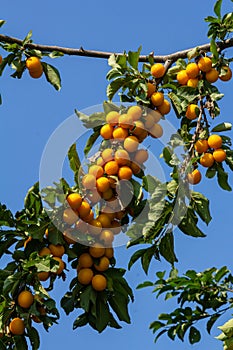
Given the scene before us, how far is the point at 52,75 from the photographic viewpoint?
3947mm

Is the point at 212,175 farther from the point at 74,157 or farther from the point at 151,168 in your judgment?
the point at 74,157

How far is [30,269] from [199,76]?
1304 mm

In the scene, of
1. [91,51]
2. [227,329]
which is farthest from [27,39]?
[227,329]

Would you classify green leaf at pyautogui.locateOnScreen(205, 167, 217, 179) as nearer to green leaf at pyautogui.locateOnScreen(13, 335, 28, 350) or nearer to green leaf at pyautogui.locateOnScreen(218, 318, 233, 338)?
green leaf at pyautogui.locateOnScreen(218, 318, 233, 338)

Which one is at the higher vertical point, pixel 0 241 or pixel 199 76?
pixel 199 76

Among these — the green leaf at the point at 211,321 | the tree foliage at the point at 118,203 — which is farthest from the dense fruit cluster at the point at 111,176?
the green leaf at the point at 211,321

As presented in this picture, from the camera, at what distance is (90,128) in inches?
145

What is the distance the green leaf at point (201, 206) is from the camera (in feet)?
11.2

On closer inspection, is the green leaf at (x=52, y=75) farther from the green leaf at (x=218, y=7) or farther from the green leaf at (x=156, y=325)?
the green leaf at (x=156, y=325)

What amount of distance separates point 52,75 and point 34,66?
157mm

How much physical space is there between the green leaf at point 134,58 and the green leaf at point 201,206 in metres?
0.73

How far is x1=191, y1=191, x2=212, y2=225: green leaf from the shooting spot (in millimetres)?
3428

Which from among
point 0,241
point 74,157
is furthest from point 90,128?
point 0,241

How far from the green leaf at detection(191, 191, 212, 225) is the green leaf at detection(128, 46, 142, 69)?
726mm
